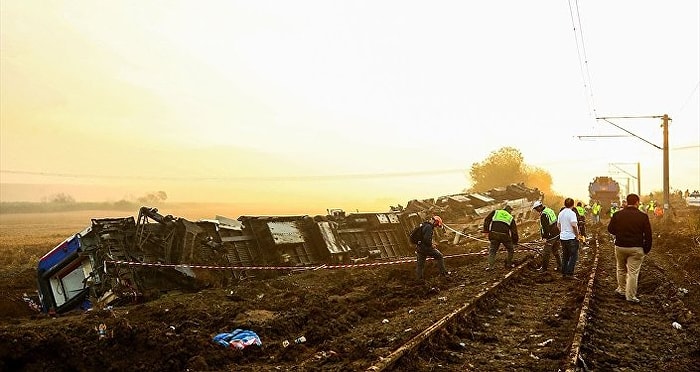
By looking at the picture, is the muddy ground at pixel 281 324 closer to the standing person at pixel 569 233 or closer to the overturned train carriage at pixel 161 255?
the overturned train carriage at pixel 161 255

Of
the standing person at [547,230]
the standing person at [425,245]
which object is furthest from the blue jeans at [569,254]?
the standing person at [425,245]

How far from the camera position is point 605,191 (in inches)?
1549

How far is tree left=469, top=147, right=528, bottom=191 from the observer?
77438 mm

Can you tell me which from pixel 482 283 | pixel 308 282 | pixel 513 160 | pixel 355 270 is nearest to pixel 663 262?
pixel 482 283

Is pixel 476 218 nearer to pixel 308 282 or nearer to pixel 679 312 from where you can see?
pixel 308 282

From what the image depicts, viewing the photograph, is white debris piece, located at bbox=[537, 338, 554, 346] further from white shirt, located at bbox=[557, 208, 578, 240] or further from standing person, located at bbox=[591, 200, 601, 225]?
standing person, located at bbox=[591, 200, 601, 225]

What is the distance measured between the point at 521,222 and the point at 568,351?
2773 cm

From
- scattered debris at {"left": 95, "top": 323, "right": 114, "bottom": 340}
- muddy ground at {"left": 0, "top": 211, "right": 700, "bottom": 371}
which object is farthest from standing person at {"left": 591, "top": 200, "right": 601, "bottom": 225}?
scattered debris at {"left": 95, "top": 323, "right": 114, "bottom": 340}

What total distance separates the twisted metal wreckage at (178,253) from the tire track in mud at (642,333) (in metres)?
7.88

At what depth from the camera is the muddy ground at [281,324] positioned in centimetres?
650

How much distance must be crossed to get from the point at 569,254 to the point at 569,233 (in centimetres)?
55

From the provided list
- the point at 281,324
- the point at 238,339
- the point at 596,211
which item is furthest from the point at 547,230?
the point at 596,211

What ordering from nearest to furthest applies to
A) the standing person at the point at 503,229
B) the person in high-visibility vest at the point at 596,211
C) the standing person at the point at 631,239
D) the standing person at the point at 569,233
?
the standing person at the point at 631,239, the standing person at the point at 569,233, the standing person at the point at 503,229, the person in high-visibility vest at the point at 596,211

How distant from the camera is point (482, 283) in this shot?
1163 cm
